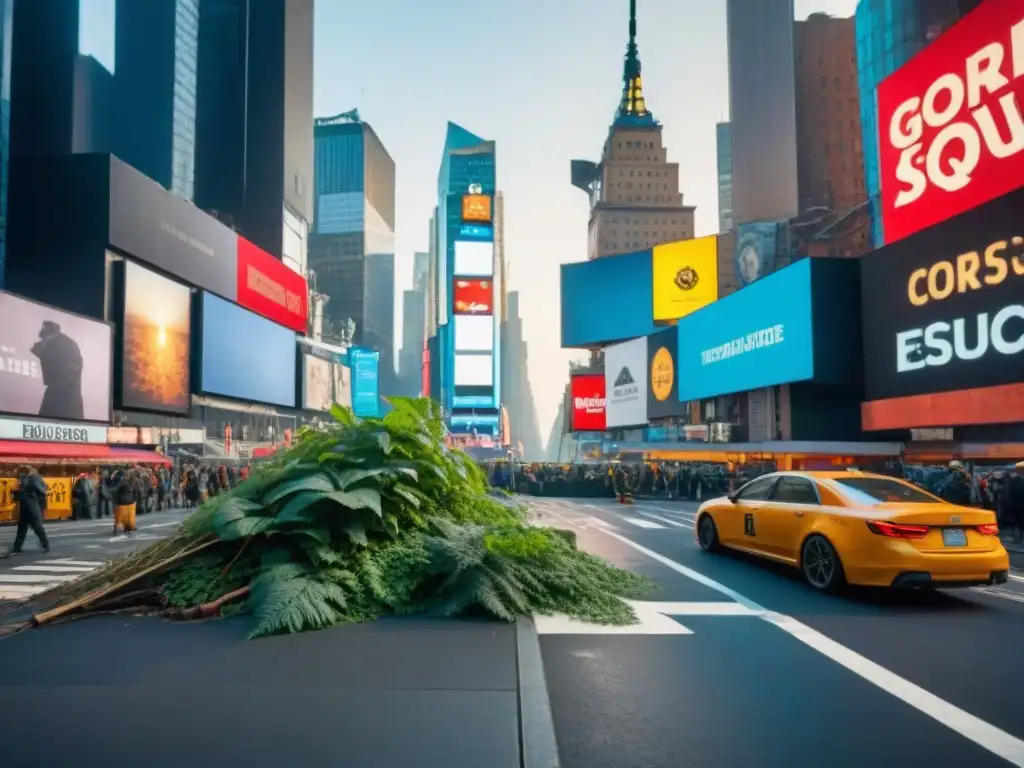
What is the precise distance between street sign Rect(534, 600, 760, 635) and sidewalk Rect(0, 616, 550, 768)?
2.39 feet

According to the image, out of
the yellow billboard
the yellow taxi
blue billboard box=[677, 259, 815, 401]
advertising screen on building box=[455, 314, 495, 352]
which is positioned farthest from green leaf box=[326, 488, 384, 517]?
advertising screen on building box=[455, 314, 495, 352]

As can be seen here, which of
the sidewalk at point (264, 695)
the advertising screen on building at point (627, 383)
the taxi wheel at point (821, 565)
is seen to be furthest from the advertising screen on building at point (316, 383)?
the sidewalk at point (264, 695)

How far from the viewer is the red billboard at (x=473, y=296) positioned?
13600 cm

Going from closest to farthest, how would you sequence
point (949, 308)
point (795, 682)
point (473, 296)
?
point (795, 682), point (949, 308), point (473, 296)

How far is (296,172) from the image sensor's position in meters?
104

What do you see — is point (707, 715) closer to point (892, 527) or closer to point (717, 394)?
point (892, 527)

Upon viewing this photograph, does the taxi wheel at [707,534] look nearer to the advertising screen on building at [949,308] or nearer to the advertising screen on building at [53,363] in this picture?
the advertising screen on building at [949,308]

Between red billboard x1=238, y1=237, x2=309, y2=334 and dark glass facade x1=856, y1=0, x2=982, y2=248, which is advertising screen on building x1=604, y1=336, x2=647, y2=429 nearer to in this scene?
dark glass facade x1=856, y1=0, x2=982, y2=248

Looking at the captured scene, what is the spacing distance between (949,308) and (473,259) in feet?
386

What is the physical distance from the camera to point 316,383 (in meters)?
80.4

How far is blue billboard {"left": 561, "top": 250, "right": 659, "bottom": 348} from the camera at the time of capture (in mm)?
69750

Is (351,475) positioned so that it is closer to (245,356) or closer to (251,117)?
(245,356)

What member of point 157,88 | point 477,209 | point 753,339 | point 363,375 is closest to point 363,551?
point 753,339

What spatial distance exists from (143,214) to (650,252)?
43.2 metres
